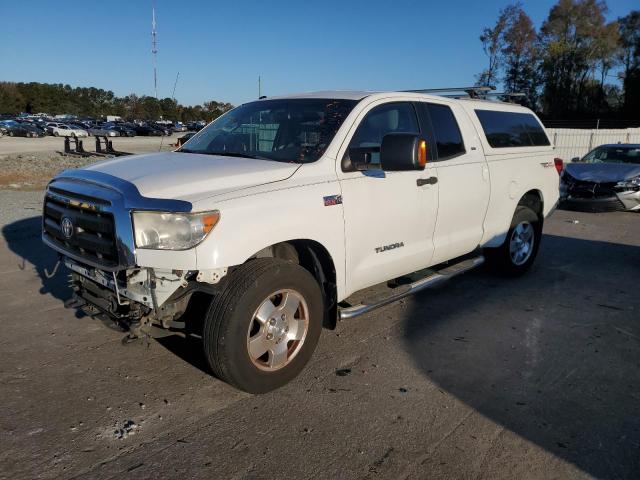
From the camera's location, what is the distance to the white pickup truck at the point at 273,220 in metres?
3.11

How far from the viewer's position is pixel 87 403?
11.0 feet

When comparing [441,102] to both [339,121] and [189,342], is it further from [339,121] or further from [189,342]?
[189,342]

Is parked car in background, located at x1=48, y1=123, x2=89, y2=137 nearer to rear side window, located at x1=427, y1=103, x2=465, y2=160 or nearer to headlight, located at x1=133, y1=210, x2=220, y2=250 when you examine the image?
rear side window, located at x1=427, y1=103, x2=465, y2=160

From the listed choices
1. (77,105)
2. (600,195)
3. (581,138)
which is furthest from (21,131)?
(77,105)

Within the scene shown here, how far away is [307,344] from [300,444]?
81cm

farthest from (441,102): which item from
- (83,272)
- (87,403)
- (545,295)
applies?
(87,403)

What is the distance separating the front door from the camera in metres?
3.87

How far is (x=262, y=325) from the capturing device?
11.1 ft

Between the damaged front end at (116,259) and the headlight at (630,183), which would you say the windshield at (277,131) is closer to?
the damaged front end at (116,259)

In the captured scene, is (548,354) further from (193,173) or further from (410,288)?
(193,173)

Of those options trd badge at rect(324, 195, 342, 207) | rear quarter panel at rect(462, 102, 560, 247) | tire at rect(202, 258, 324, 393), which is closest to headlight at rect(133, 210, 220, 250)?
tire at rect(202, 258, 324, 393)

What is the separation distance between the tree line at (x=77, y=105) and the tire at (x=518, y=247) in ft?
332

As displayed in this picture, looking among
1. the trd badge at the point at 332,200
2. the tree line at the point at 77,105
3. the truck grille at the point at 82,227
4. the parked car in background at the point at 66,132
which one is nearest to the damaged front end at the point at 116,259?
the truck grille at the point at 82,227

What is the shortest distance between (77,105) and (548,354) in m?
134
